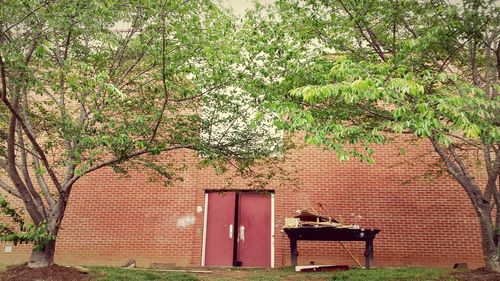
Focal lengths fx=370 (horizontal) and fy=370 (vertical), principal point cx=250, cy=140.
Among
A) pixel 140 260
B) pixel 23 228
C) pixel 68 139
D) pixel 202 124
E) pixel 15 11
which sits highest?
pixel 15 11

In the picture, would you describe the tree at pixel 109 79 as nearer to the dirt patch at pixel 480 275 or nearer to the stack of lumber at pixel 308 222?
the stack of lumber at pixel 308 222

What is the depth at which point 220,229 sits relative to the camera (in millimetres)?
11281

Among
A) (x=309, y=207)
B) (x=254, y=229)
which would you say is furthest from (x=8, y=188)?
(x=309, y=207)

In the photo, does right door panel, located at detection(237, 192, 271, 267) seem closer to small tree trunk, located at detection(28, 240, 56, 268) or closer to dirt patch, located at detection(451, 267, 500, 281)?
dirt patch, located at detection(451, 267, 500, 281)

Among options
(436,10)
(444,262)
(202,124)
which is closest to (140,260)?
(202,124)

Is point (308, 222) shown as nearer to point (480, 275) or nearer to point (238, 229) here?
point (238, 229)

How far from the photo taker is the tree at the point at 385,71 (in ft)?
14.0

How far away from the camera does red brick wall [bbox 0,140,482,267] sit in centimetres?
1021

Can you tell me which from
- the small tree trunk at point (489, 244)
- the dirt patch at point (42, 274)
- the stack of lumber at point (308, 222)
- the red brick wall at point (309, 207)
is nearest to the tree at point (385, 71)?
the small tree trunk at point (489, 244)

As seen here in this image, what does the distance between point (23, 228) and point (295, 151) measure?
7.51 metres

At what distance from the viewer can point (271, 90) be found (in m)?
6.00

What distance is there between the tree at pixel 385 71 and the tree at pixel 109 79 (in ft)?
3.07

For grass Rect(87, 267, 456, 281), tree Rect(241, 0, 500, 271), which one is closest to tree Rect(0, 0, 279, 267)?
tree Rect(241, 0, 500, 271)

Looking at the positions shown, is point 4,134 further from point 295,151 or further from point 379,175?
point 379,175
